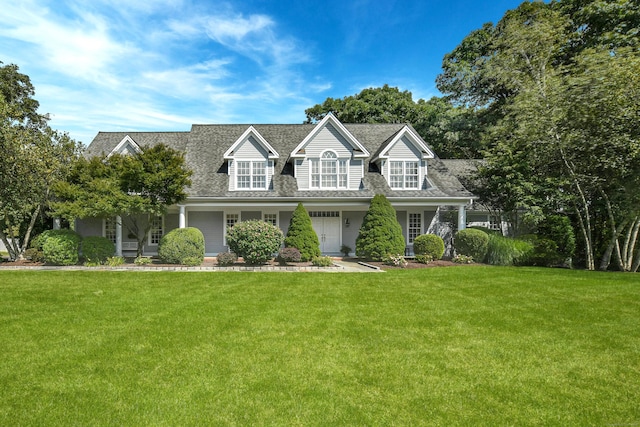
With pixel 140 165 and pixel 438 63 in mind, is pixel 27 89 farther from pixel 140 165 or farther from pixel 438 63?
pixel 438 63

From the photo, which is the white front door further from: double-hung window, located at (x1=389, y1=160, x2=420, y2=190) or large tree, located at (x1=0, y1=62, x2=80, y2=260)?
large tree, located at (x1=0, y1=62, x2=80, y2=260)

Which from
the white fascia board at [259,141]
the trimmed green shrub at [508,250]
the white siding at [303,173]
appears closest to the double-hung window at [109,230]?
the white fascia board at [259,141]

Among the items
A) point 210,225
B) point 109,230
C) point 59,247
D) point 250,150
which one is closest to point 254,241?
point 210,225

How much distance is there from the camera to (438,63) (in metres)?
27.2

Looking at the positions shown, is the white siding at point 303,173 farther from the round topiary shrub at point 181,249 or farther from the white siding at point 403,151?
the round topiary shrub at point 181,249

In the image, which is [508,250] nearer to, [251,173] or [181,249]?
[251,173]

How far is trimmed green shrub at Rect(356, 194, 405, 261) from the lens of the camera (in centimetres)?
1636

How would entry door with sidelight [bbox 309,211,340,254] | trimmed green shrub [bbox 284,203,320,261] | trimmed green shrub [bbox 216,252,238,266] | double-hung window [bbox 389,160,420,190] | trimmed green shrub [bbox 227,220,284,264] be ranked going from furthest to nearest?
entry door with sidelight [bbox 309,211,340,254], double-hung window [bbox 389,160,420,190], trimmed green shrub [bbox 284,203,320,261], trimmed green shrub [bbox 216,252,238,266], trimmed green shrub [bbox 227,220,284,264]

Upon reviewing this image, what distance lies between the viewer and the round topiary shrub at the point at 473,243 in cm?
1656

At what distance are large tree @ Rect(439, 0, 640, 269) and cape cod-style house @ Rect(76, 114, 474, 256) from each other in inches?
113

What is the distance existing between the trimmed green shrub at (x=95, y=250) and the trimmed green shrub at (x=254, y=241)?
210 inches

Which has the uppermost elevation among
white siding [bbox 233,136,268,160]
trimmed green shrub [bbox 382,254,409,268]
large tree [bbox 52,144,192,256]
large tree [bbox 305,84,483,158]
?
large tree [bbox 305,84,483,158]

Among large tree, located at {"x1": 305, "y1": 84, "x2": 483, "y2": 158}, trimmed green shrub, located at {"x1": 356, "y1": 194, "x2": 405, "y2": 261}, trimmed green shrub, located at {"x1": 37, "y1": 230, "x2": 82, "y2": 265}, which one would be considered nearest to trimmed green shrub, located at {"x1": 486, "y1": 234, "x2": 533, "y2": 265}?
trimmed green shrub, located at {"x1": 356, "y1": 194, "x2": 405, "y2": 261}

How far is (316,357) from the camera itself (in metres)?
5.00
